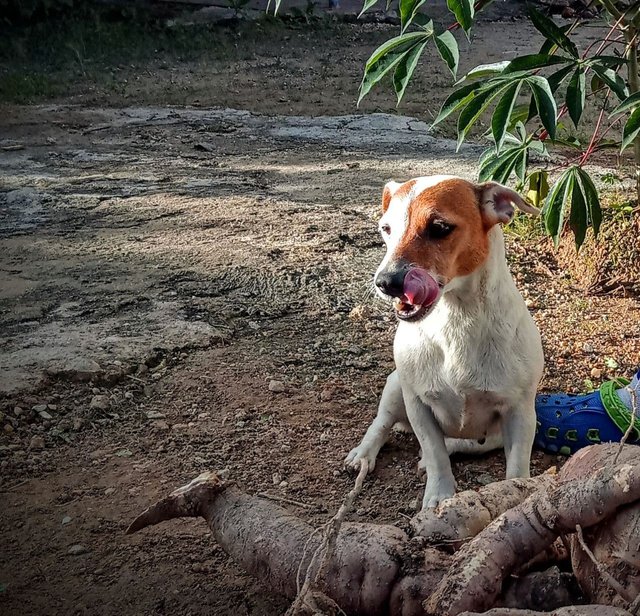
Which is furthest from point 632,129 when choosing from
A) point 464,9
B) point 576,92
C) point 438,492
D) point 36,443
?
point 36,443

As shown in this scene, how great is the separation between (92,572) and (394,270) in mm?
1080

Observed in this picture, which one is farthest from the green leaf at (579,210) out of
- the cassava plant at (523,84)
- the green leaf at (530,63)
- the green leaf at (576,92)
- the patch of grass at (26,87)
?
the patch of grass at (26,87)

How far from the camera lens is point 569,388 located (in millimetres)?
3262

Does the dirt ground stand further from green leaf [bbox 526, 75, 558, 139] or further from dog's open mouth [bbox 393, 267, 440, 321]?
green leaf [bbox 526, 75, 558, 139]

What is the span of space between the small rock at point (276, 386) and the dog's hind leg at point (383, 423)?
44 cm

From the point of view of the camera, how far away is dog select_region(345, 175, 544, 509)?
2.31 metres

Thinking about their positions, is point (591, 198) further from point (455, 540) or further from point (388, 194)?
point (455, 540)

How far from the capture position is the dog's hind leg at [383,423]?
9.18 ft

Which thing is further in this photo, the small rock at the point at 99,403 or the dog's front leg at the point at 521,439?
the small rock at the point at 99,403

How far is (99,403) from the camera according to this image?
3037 millimetres

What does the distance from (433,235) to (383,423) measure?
777 millimetres

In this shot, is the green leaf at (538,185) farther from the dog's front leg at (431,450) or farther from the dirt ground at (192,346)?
the dog's front leg at (431,450)

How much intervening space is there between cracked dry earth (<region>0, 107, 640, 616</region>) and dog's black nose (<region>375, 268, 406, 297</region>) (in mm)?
700

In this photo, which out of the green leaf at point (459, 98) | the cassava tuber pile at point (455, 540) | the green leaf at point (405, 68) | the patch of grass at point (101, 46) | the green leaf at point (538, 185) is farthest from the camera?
the patch of grass at point (101, 46)
